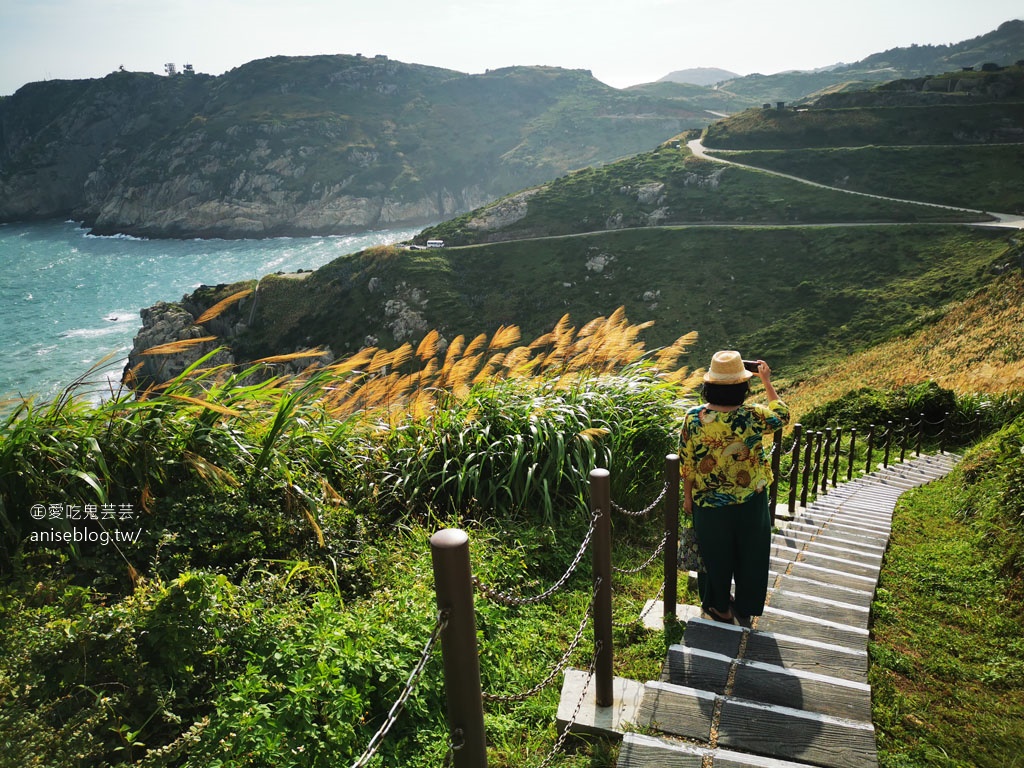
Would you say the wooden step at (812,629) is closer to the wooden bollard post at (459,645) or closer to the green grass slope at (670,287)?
the wooden bollard post at (459,645)

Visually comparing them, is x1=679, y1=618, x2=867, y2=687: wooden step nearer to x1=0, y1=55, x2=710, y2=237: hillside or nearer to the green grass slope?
the green grass slope

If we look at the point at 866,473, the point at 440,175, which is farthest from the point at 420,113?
the point at 866,473

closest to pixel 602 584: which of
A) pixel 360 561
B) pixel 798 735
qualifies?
pixel 798 735

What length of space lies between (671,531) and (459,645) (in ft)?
7.23

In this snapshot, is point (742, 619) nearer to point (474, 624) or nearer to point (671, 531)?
point (671, 531)

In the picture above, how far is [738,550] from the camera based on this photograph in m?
3.34

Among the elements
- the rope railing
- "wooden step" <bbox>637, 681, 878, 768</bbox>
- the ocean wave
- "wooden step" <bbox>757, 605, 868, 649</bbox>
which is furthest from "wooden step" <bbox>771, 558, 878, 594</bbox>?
the ocean wave

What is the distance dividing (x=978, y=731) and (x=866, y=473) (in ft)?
27.2

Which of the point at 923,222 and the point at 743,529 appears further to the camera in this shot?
the point at 923,222

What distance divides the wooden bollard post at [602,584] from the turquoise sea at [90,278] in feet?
146

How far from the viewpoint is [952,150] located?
190 feet

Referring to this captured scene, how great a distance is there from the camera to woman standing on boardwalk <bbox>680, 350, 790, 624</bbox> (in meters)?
3.19

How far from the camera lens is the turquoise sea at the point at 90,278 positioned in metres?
56.2

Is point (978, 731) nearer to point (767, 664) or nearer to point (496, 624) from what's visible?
point (767, 664)
